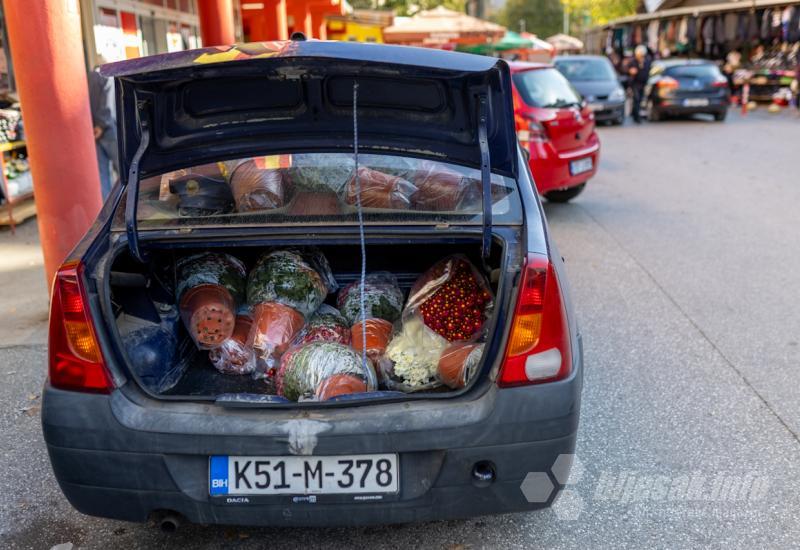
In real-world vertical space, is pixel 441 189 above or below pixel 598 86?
above

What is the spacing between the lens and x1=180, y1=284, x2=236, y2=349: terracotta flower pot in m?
3.35

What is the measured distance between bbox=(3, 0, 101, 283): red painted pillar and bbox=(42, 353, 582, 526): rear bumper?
9.06 ft

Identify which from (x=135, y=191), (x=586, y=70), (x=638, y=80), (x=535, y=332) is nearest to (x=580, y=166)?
(x=535, y=332)

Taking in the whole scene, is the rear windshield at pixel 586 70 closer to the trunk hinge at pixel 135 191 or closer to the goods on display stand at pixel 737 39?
the goods on display stand at pixel 737 39

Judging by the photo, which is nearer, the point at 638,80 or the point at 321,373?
the point at 321,373

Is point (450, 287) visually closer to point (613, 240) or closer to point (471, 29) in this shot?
point (613, 240)

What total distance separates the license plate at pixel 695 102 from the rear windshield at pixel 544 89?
1172 cm

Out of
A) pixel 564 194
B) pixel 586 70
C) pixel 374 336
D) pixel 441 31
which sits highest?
pixel 441 31

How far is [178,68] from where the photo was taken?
2.53 m

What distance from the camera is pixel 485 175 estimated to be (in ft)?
9.18

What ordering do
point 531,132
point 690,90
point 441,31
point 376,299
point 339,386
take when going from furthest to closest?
point 441,31, point 690,90, point 531,132, point 376,299, point 339,386

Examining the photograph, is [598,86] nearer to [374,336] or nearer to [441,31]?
[441,31]

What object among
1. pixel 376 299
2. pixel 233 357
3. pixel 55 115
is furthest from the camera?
pixel 55 115

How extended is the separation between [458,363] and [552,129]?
5893 mm
